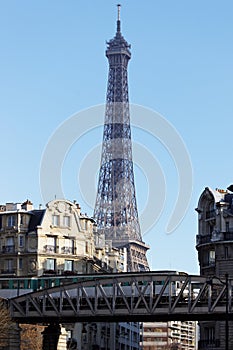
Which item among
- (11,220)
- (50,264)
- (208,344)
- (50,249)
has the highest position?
(11,220)

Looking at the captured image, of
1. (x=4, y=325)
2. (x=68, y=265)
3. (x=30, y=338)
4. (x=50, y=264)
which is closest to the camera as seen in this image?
(x=4, y=325)

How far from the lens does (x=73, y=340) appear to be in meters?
132

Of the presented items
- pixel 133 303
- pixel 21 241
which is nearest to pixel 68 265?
pixel 21 241

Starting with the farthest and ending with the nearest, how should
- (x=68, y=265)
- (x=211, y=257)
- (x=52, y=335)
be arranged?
(x=68, y=265), (x=211, y=257), (x=52, y=335)

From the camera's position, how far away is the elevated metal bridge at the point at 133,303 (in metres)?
91.1

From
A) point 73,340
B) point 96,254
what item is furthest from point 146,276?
point 96,254

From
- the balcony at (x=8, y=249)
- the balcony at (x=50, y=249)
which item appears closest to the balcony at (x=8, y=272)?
the balcony at (x=8, y=249)

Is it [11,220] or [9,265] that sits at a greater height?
[11,220]

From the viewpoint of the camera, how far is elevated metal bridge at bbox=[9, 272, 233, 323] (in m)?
91.1

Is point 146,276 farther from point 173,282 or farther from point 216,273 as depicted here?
point 216,273

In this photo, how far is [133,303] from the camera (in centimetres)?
9575

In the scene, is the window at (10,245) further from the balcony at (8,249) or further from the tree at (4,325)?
the tree at (4,325)

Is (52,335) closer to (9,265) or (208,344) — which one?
A: (208,344)

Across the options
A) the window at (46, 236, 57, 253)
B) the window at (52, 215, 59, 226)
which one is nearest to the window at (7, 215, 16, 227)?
the window at (46, 236, 57, 253)
